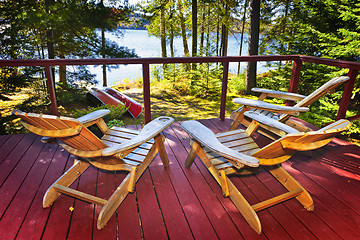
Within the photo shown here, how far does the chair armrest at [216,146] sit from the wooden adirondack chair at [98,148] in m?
0.27

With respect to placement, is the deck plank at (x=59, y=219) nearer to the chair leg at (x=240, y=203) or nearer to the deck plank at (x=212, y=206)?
the deck plank at (x=212, y=206)

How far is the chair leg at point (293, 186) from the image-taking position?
1938mm

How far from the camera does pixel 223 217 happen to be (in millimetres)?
1860

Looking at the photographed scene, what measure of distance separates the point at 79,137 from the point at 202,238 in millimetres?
1080

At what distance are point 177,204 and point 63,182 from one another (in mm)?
957

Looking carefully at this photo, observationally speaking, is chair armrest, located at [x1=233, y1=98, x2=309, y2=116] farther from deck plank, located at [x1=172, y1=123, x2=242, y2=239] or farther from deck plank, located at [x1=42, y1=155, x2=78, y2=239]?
deck plank, located at [x1=42, y1=155, x2=78, y2=239]

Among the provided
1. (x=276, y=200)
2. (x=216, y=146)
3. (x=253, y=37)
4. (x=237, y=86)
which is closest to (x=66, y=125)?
(x=216, y=146)

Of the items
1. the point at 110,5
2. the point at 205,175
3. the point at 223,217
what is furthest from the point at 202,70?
the point at 223,217

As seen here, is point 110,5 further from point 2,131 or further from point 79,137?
point 79,137

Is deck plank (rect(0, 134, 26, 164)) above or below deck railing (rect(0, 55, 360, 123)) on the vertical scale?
below

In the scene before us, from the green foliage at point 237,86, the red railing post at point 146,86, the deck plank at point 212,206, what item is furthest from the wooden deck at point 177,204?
the green foliage at point 237,86

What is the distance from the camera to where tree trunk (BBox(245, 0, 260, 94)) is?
7.67m

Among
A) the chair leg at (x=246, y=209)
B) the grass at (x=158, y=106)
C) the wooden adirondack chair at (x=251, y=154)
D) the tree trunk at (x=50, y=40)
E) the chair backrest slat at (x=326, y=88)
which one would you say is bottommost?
the grass at (x=158, y=106)

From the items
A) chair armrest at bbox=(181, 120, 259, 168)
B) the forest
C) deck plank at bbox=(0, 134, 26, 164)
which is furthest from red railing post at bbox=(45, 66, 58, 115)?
the forest
